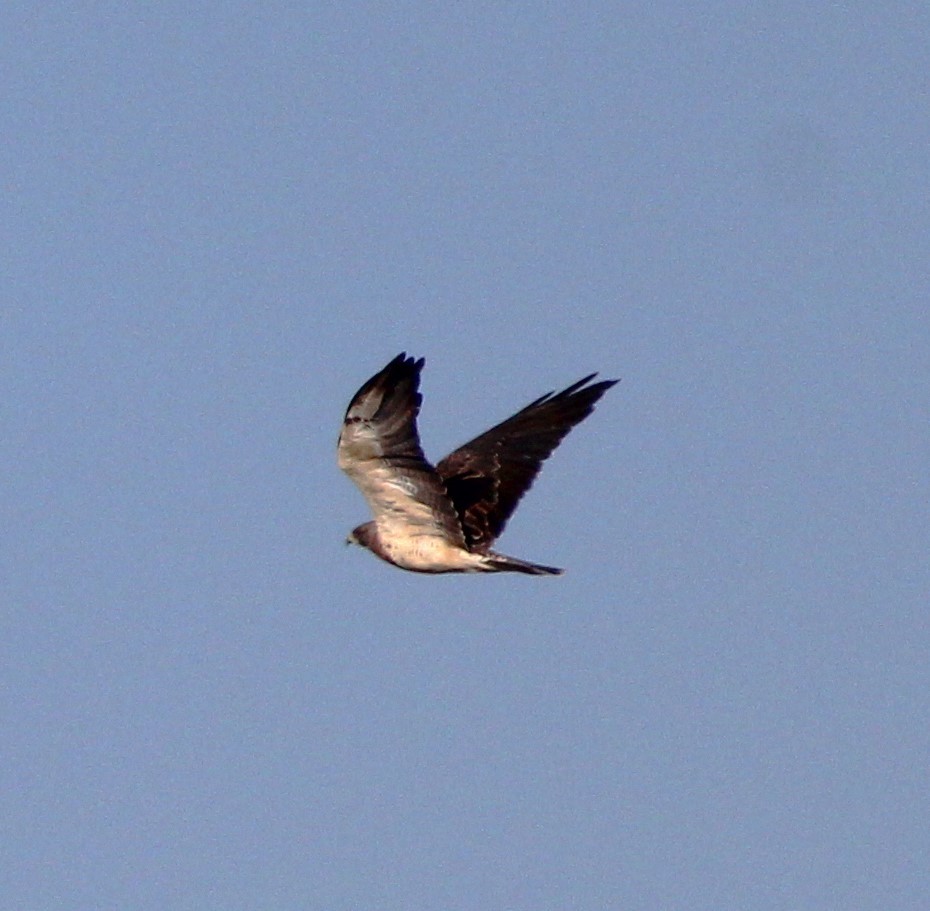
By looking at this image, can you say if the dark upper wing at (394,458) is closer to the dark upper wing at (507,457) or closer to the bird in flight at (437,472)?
the bird in flight at (437,472)

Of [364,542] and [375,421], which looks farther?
[364,542]

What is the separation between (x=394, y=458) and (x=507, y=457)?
371 centimetres

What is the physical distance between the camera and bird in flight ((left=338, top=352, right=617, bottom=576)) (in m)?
21.9

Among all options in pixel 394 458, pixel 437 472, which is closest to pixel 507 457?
pixel 437 472

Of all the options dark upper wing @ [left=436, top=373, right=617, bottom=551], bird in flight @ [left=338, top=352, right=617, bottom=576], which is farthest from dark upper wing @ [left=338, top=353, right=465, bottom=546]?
dark upper wing @ [left=436, top=373, right=617, bottom=551]

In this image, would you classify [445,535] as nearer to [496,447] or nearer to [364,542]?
[364,542]

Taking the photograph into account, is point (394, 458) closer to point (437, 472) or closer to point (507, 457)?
point (437, 472)

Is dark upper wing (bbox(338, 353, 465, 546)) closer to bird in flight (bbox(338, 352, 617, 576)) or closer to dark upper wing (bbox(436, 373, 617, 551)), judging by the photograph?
bird in flight (bbox(338, 352, 617, 576))

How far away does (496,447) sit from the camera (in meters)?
26.2

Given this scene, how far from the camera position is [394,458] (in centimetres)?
2242

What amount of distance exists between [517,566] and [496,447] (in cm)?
290

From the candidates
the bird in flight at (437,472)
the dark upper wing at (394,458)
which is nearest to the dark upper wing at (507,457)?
the bird in flight at (437,472)

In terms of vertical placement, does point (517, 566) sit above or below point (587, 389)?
below

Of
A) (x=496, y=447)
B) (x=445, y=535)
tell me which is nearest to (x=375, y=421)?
(x=445, y=535)
